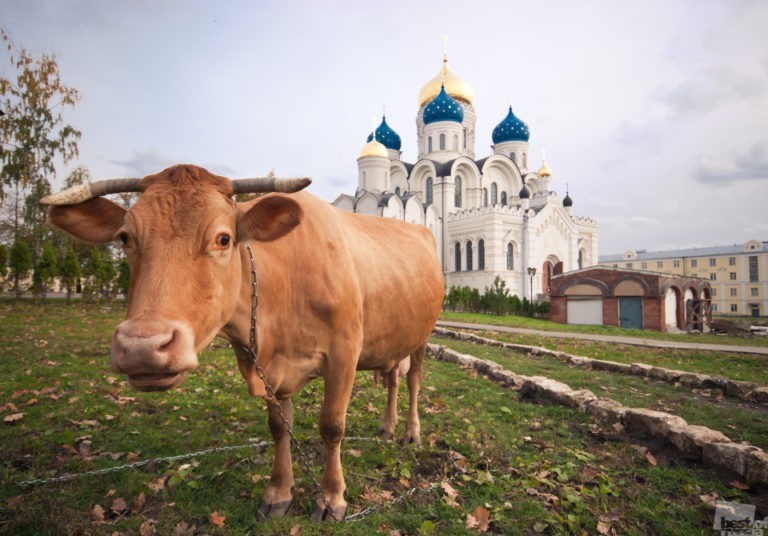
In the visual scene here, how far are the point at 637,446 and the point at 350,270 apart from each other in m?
3.63

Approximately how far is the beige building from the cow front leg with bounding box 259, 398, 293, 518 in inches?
2503

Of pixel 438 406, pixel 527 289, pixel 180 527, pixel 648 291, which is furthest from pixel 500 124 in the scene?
pixel 180 527

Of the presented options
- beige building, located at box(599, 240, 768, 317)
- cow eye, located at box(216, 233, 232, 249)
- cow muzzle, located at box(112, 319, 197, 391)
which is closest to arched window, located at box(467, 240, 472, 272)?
beige building, located at box(599, 240, 768, 317)

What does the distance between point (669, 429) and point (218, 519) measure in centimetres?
441

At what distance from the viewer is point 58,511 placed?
113 inches

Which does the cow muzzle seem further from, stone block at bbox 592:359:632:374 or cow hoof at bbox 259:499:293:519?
stone block at bbox 592:359:632:374

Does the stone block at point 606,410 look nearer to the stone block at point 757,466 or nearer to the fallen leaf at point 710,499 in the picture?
the stone block at point 757,466

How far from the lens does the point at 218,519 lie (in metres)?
2.90

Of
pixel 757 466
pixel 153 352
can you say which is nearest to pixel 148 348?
pixel 153 352

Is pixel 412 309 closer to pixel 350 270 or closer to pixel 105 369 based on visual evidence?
pixel 350 270

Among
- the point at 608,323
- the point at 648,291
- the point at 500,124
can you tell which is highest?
the point at 500,124

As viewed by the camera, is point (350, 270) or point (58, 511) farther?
point (350, 270)

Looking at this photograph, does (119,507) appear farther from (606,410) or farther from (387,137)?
(387,137)

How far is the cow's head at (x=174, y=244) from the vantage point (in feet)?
5.72
